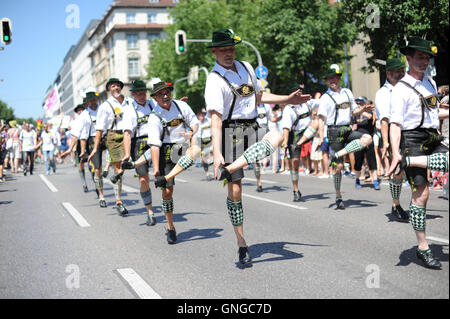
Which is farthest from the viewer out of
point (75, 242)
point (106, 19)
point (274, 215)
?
point (106, 19)

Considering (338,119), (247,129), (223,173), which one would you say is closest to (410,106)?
(247,129)

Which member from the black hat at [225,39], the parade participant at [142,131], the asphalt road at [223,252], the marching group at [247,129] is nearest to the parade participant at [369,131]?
the marching group at [247,129]

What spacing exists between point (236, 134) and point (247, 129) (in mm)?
130

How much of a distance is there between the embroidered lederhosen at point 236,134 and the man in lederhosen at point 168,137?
150 centimetres

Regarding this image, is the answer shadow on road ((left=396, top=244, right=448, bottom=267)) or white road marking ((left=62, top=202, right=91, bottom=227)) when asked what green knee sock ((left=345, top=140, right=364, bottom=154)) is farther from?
white road marking ((left=62, top=202, right=91, bottom=227))

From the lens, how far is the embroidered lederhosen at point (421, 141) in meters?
5.33

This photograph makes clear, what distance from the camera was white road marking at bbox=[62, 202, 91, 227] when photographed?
30.6ft

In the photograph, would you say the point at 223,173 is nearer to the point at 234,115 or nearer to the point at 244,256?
the point at 234,115

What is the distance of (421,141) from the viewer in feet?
17.7

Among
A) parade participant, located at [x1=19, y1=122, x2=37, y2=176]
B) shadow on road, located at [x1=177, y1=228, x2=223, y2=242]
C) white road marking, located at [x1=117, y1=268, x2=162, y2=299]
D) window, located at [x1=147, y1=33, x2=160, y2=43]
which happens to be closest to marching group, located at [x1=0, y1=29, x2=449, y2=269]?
shadow on road, located at [x1=177, y1=228, x2=223, y2=242]

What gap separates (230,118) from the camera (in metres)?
5.79

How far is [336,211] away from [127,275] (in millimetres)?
4693
